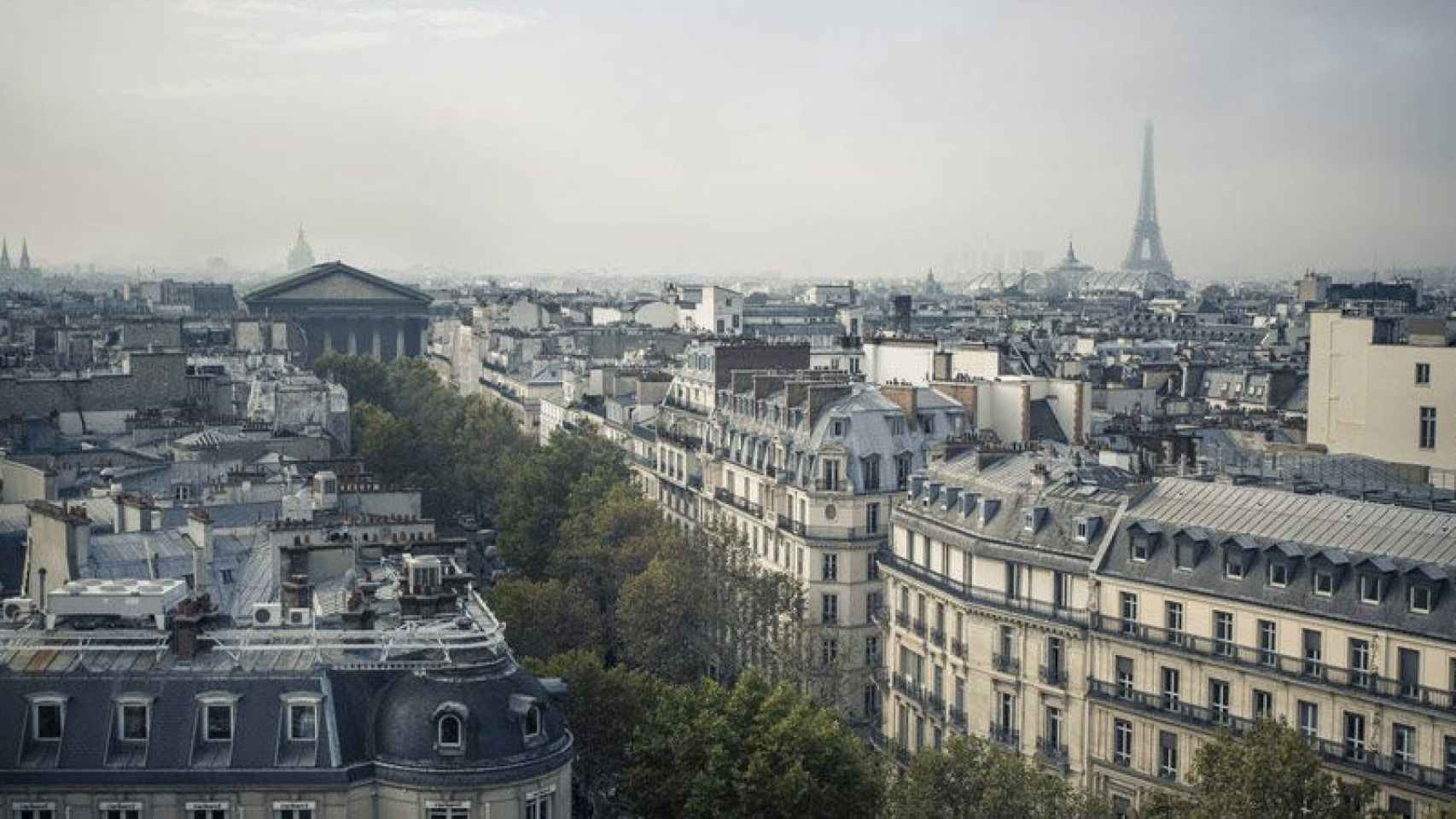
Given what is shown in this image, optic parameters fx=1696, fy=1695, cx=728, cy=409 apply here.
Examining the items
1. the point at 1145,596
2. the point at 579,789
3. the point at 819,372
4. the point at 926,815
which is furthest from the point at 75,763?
the point at 819,372

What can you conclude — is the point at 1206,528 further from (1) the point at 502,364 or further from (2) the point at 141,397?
(1) the point at 502,364

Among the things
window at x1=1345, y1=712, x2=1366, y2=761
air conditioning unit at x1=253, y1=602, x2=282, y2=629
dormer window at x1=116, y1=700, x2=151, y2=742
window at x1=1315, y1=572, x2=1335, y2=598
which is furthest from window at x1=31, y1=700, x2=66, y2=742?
window at x1=1315, y1=572, x2=1335, y2=598

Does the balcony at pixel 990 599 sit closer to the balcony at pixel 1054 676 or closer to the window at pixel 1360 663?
the balcony at pixel 1054 676

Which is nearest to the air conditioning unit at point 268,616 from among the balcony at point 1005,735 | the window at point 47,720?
the window at point 47,720

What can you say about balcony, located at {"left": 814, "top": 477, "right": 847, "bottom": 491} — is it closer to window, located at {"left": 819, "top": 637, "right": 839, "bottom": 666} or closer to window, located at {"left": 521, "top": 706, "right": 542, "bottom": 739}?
window, located at {"left": 819, "top": 637, "right": 839, "bottom": 666}

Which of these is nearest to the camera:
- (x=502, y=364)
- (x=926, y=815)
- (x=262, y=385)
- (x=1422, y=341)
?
(x=926, y=815)

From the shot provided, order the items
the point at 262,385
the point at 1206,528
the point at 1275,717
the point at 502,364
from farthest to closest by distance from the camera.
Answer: the point at 502,364
the point at 262,385
the point at 1206,528
the point at 1275,717
